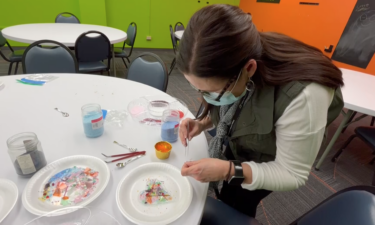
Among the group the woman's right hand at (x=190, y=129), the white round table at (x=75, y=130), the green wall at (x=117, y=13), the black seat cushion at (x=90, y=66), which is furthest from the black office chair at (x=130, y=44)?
the woman's right hand at (x=190, y=129)

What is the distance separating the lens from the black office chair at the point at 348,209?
0.55 meters

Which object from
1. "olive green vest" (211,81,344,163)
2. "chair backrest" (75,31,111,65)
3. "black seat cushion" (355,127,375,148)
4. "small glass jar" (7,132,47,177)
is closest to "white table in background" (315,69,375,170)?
"black seat cushion" (355,127,375,148)

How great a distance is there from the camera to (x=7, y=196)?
2.08 feet

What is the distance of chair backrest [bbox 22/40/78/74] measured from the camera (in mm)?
1712

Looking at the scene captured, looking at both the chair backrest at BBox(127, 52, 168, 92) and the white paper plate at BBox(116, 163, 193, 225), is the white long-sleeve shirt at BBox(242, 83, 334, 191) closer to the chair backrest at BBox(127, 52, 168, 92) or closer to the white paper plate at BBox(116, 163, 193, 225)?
the white paper plate at BBox(116, 163, 193, 225)

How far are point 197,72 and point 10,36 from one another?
2625 mm

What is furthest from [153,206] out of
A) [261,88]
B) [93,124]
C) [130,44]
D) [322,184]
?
[130,44]

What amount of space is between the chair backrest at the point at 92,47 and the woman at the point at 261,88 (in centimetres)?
199

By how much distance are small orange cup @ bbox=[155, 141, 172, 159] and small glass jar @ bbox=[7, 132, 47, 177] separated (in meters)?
0.43

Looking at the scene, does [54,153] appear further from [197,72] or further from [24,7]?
[24,7]

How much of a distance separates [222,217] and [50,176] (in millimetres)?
691

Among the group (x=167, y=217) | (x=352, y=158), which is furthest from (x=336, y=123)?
(x=167, y=217)

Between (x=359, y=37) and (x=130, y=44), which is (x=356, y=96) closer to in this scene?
(x=359, y=37)

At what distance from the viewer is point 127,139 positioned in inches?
36.8
